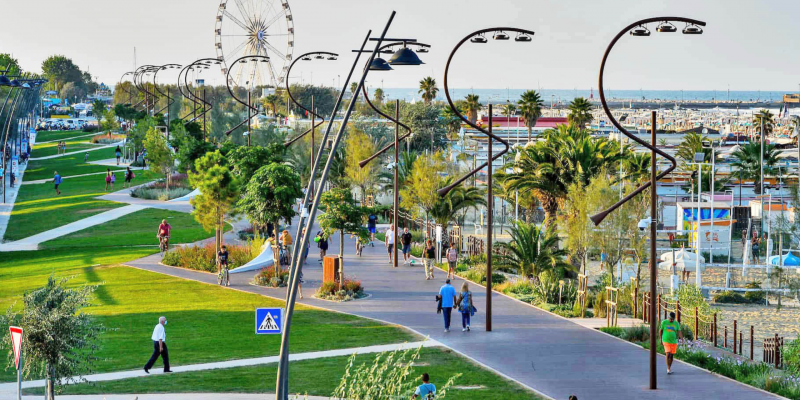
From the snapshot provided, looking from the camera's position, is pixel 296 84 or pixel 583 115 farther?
pixel 296 84

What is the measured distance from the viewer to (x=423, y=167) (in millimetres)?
44125

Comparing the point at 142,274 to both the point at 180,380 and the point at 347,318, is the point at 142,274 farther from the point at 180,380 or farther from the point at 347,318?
the point at 180,380

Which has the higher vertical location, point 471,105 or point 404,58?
point 471,105

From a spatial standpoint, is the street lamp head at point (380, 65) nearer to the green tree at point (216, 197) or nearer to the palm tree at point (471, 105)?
the green tree at point (216, 197)

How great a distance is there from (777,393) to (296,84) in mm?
156348

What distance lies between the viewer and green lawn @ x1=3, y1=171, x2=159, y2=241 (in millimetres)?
49531

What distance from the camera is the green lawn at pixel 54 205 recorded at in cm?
4953

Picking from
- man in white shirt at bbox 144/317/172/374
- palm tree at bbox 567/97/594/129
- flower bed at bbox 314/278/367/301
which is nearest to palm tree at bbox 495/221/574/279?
flower bed at bbox 314/278/367/301

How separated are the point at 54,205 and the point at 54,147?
5572 cm

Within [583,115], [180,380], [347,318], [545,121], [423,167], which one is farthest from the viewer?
[545,121]

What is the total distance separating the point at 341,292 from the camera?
98.0 ft

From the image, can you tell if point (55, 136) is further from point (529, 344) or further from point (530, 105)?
point (529, 344)

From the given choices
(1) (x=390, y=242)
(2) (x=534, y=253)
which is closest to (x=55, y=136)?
(1) (x=390, y=242)

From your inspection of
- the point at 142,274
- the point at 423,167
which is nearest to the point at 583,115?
the point at 423,167
